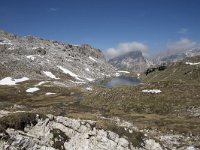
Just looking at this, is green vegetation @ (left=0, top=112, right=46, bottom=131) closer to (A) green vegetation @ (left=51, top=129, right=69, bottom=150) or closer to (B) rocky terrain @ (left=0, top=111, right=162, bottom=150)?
(B) rocky terrain @ (left=0, top=111, right=162, bottom=150)

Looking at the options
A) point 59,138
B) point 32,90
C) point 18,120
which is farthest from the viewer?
point 32,90

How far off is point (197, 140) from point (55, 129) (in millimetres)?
32123

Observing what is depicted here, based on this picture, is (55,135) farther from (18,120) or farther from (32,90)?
(32,90)

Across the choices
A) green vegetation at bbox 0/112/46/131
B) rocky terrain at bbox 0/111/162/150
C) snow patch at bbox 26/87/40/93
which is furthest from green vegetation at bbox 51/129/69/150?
snow patch at bbox 26/87/40/93

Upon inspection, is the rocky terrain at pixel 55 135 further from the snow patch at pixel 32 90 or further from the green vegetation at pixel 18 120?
the snow patch at pixel 32 90

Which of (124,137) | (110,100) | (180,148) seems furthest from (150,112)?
(124,137)

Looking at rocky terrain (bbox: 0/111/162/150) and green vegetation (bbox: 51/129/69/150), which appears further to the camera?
green vegetation (bbox: 51/129/69/150)

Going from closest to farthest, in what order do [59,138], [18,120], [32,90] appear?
[18,120], [59,138], [32,90]

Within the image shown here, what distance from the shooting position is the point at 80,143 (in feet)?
129

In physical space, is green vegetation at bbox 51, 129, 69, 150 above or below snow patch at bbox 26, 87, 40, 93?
below

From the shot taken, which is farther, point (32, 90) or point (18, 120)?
point (32, 90)

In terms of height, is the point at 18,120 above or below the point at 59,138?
above

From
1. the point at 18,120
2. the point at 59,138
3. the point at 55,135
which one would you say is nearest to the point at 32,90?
the point at 55,135

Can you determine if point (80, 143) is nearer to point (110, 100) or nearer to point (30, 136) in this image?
point (30, 136)
